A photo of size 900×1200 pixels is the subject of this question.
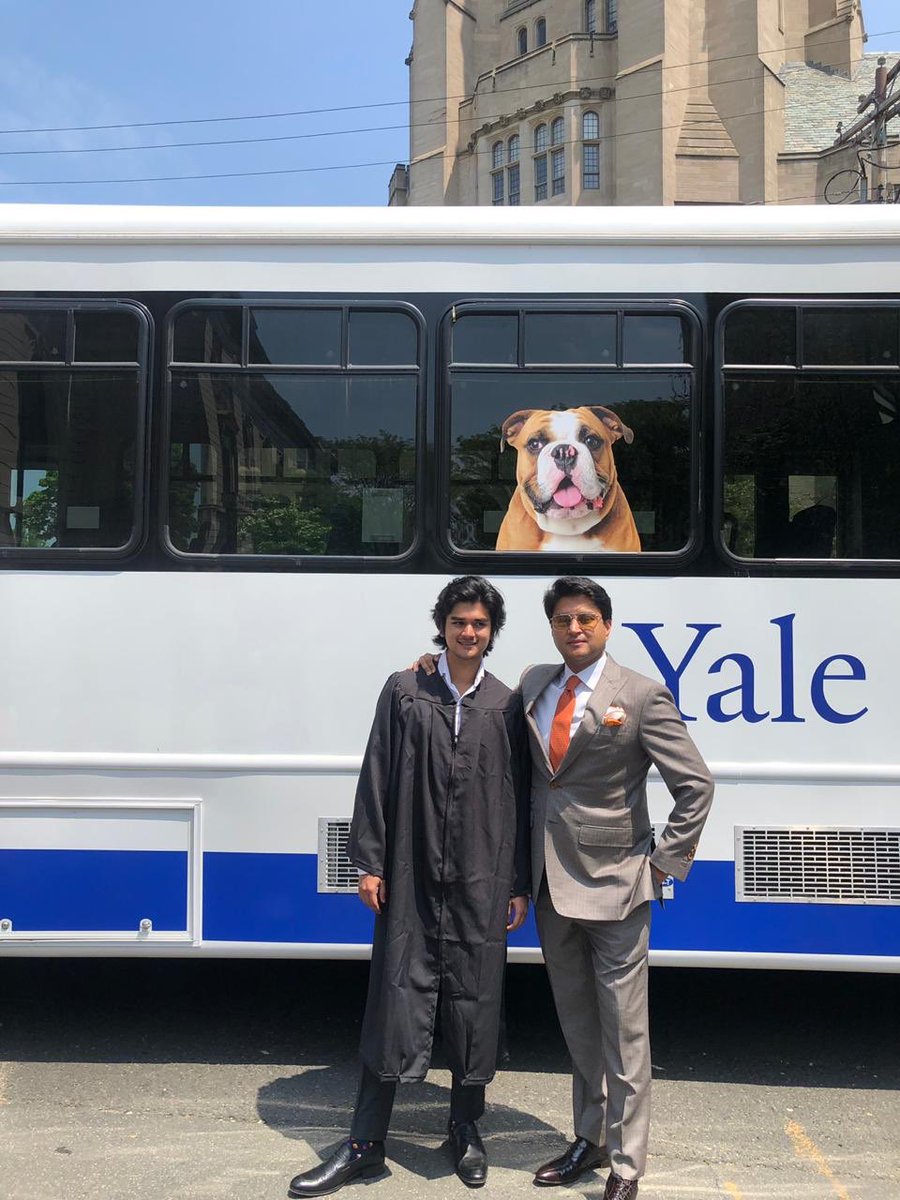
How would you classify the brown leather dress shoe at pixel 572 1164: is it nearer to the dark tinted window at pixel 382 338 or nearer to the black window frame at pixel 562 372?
the black window frame at pixel 562 372

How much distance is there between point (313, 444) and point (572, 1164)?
270 centimetres

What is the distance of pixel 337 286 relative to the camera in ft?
13.0

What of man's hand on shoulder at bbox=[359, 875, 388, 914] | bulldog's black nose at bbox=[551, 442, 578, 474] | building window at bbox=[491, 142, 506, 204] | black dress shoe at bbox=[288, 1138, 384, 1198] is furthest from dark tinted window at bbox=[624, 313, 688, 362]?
building window at bbox=[491, 142, 506, 204]

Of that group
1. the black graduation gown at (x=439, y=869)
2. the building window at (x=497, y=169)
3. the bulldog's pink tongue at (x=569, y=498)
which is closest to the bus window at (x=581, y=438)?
the bulldog's pink tongue at (x=569, y=498)

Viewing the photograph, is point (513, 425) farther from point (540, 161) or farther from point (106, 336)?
point (540, 161)

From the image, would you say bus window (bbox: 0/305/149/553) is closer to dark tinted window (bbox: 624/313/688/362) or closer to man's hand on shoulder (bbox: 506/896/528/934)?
dark tinted window (bbox: 624/313/688/362)

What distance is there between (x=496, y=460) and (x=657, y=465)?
0.63 metres

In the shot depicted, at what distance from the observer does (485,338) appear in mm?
3947

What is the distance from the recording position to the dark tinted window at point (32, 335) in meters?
4.00

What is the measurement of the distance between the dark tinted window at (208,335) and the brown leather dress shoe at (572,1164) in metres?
3.10

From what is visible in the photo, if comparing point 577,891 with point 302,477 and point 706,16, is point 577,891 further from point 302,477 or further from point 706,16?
point 706,16

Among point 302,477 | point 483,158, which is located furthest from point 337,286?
point 483,158

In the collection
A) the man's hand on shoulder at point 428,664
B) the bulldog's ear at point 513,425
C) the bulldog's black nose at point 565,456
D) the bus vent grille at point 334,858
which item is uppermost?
the bulldog's ear at point 513,425

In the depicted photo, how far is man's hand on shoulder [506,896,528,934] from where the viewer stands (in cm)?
317
